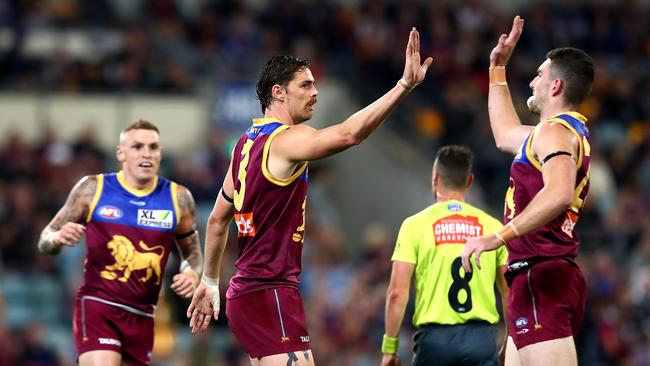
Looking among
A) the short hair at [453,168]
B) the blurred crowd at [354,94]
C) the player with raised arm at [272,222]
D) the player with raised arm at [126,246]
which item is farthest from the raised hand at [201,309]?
the blurred crowd at [354,94]

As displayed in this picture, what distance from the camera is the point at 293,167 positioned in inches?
270

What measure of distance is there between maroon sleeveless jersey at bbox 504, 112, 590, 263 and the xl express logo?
303 cm

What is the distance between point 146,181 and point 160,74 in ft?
32.3

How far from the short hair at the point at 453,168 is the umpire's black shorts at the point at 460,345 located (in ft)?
3.44

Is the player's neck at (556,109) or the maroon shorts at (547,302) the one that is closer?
the maroon shorts at (547,302)

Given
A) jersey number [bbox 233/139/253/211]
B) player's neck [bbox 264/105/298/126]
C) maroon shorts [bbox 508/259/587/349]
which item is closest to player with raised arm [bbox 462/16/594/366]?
maroon shorts [bbox 508/259/587/349]

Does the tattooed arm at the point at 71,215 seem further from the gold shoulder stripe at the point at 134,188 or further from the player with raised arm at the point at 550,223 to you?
the player with raised arm at the point at 550,223

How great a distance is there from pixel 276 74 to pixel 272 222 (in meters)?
0.96

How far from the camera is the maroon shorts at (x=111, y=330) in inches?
332

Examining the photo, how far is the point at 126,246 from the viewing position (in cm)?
859

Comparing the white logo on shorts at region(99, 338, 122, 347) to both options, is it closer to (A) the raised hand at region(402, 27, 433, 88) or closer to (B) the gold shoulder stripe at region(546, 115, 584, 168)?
(A) the raised hand at region(402, 27, 433, 88)

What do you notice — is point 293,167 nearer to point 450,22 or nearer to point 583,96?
point 583,96

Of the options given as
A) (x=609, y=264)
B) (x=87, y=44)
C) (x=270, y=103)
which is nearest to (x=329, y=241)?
(x=609, y=264)

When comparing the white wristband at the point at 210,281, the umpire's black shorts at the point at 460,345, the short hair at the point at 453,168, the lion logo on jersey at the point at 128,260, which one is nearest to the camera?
the white wristband at the point at 210,281
